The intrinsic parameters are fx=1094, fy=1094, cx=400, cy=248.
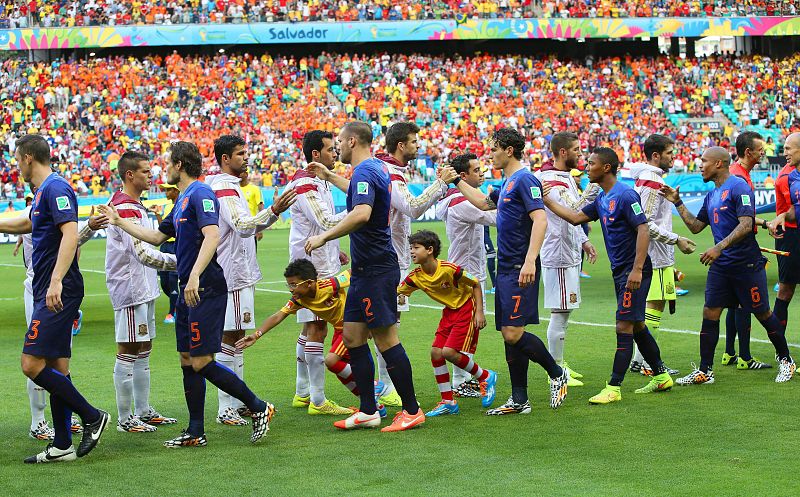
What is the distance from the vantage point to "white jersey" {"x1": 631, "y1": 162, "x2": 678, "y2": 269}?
9.52 meters

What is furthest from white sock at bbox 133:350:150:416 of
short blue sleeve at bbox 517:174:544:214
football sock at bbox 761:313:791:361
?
football sock at bbox 761:313:791:361

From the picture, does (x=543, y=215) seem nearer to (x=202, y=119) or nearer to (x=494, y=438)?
(x=494, y=438)

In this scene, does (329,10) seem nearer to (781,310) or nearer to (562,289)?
(781,310)

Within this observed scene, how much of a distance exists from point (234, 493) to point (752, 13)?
1982 inches

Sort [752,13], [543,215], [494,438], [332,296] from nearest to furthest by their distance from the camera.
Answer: [494,438]
[543,215]
[332,296]
[752,13]

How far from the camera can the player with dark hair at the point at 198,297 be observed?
24.8 feet

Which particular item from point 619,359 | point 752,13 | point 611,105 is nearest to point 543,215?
point 619,359

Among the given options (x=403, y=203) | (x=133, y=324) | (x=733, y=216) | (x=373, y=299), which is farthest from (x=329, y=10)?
(x=373, y=299)

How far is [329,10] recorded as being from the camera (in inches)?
1884

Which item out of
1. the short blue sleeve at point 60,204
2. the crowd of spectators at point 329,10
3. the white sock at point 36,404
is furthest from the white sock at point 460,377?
the crowd of spectators at point 329,10

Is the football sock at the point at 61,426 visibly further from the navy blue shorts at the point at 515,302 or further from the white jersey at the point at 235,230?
the navy blue shorts at the point at 515,302

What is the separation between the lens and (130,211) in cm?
845

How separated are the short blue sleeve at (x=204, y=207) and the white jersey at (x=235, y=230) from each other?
2.23ft

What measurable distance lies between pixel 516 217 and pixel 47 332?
3.61 meters
